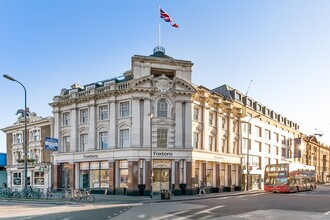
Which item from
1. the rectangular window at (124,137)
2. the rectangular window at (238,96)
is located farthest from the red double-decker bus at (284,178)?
the rectangular window at (124,137)

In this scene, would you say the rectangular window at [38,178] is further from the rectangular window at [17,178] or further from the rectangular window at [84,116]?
the rectangular window at [84,116]

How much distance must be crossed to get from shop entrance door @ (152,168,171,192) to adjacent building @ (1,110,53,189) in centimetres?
1673

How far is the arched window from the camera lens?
120 ft

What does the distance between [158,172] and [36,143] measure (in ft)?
72.9

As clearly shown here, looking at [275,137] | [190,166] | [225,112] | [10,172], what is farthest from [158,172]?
[275,137]

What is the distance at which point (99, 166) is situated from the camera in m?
38.4

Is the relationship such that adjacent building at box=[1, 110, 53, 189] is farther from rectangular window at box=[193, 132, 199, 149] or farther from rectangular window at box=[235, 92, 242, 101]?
rectangular window at box=[235, 92, 242, 101]

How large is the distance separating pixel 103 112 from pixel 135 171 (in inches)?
332

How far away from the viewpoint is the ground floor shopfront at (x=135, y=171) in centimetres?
3500

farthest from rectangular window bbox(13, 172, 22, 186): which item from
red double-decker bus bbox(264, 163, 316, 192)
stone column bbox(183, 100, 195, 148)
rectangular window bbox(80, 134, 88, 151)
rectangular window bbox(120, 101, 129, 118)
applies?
red double-decker bus bbox(264, 163, 316, 192)

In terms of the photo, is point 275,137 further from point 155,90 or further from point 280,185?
point 155,90

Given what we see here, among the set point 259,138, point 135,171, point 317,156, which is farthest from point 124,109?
point 317,156

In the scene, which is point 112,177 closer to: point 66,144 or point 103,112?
point 103,112

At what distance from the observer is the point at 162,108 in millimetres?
36688
